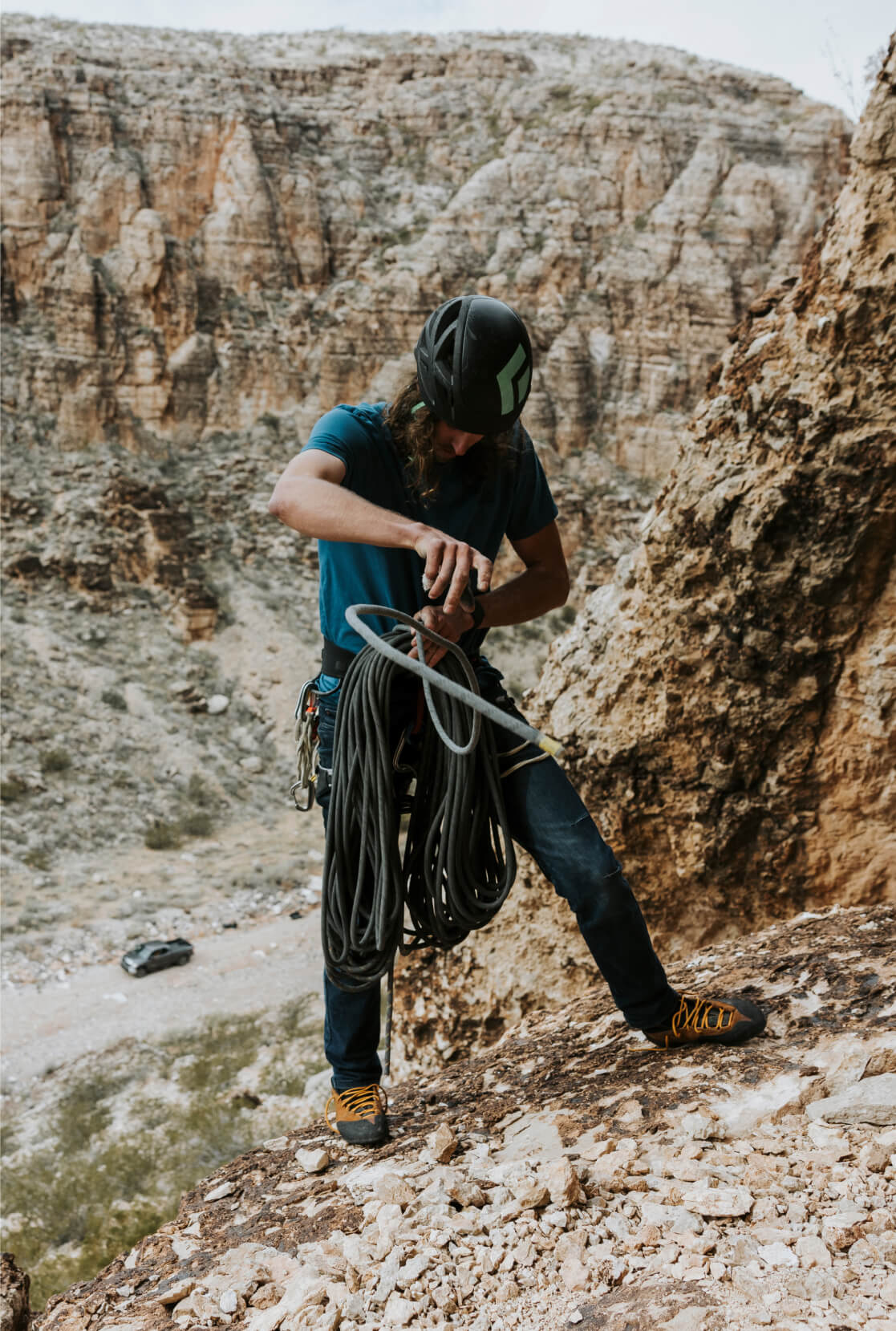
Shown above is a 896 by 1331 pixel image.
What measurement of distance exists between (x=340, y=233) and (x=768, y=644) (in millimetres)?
25276

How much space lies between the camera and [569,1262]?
1880 mm

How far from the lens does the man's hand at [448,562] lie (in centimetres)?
221

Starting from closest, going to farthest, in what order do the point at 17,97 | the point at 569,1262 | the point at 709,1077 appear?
the point at 569,1262
the point at 709,1077
the point at 17,97

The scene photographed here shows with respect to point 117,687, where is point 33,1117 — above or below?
below

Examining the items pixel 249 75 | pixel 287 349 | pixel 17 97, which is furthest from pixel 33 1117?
pixel 249 75

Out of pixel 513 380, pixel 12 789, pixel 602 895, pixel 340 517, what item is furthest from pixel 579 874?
pixel 12 789

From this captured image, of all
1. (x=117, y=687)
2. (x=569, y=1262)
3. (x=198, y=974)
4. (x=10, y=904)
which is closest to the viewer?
(x=569, y=1262)

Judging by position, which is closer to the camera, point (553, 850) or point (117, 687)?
point (553, 850)

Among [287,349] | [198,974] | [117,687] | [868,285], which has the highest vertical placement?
[287,349]

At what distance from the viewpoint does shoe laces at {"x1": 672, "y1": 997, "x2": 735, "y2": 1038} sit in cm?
266

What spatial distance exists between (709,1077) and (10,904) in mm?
14015

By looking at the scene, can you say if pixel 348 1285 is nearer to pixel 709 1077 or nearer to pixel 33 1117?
pixel 709 1077

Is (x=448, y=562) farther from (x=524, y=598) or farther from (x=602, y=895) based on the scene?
(x=602, y=895)

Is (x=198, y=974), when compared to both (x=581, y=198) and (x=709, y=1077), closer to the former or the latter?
(x=709, y=1077)
